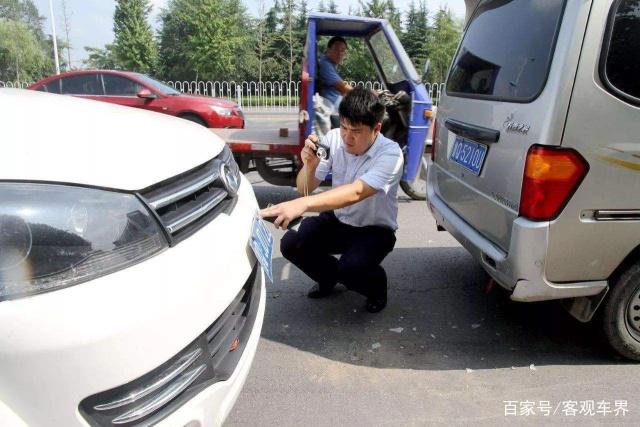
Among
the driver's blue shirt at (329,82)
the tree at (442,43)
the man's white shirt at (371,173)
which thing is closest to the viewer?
the man's white shirt at (371,173)

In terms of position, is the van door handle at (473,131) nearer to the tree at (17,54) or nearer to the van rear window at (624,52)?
the van rear window at (624,52)

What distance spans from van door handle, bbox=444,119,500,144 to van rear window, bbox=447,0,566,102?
0.17m

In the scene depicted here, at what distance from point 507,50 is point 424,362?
64.7 inches

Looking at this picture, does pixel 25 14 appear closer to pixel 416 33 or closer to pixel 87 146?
pixel 416 33

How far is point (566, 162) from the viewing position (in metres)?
2.03

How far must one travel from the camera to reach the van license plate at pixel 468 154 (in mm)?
2525

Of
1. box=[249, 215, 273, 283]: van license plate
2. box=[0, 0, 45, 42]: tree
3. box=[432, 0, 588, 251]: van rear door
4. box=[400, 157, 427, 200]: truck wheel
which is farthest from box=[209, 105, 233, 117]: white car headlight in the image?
box=[0, 0, 45, 42]: tree

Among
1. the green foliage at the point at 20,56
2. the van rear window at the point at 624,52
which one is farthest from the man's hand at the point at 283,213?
the green foliage at the point at 20,56

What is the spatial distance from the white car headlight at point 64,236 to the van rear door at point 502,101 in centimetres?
163

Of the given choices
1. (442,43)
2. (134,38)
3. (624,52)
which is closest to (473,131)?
(624,52)

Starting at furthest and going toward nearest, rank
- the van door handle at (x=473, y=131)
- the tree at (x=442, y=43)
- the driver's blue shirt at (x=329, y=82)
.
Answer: the tree at (x=442, y=43) → the driver's blue shirt at (x=329, y=82) → the van door handle at (x=473, y=131)

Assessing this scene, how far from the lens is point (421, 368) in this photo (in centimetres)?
245

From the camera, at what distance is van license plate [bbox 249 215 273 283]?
177 cm

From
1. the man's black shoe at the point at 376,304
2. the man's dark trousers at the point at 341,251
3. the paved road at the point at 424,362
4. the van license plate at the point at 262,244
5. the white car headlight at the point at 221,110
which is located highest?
the van license plate at the point at 262,244
